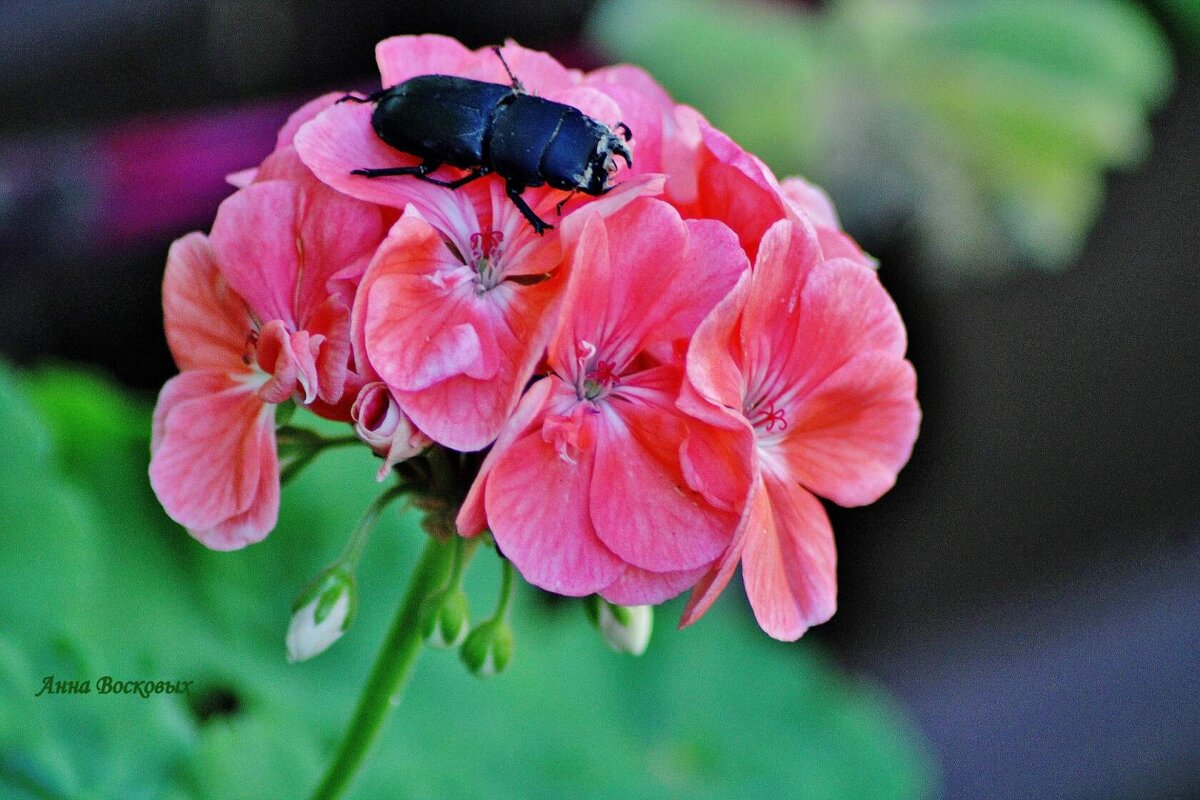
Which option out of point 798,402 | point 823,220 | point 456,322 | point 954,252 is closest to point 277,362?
point 456,322

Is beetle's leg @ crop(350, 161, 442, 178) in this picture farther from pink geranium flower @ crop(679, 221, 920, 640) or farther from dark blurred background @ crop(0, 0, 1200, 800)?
dark blurred background @ crop(0, 0, 1200, 800)

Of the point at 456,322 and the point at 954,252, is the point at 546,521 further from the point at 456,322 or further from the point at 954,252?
the point at 954,252

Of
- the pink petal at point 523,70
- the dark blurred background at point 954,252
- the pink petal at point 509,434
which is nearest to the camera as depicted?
the pink petal at point 509,434

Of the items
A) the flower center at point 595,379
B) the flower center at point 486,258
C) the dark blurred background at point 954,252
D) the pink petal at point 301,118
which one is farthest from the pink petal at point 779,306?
the dark blurred background at point 954,252

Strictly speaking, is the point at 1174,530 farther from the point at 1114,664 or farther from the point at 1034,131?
the point at 1034,131

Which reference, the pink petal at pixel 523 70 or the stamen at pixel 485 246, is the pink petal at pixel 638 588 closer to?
the stamen at pixel 485 246

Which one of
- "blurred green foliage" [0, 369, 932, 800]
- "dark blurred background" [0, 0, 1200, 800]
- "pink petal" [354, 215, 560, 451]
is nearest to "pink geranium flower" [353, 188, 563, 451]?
"pink petal" [354, 215, 560, 451]

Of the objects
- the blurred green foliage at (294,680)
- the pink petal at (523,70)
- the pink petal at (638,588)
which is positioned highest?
the pink petal at (523,70)
